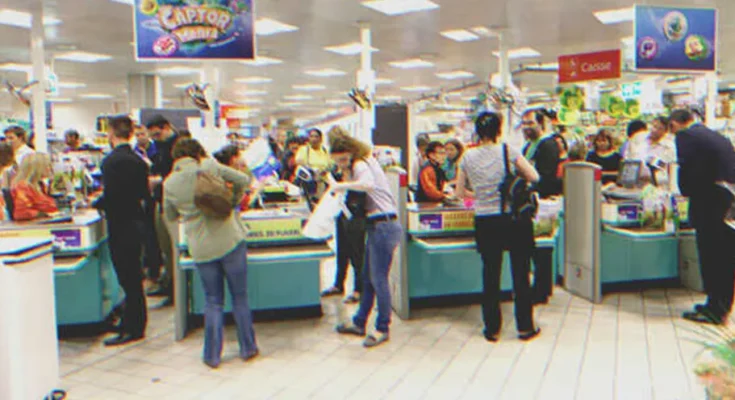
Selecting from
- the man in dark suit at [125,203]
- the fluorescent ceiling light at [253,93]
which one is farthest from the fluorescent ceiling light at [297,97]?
the man in dark suit at [125,203]

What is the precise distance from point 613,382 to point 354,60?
11527mm

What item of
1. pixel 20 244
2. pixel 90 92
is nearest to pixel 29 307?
pixel 20 244

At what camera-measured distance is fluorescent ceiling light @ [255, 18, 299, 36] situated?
998 centimetres

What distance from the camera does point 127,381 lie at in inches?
147

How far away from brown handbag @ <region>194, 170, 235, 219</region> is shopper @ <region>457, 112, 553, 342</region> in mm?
1616

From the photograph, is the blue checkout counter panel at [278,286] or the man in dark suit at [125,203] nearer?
the man in dark suit at [125,203]

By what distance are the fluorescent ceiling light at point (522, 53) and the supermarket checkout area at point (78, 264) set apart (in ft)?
33.9

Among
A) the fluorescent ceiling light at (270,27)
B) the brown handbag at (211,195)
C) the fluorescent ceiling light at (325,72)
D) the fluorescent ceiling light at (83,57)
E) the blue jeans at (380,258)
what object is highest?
the fluorescent ceiling light at (325,72)

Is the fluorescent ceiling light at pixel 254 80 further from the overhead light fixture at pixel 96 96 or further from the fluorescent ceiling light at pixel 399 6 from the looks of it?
the fluorescent ceiling light at pixel 399 6

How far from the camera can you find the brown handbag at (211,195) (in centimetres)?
360

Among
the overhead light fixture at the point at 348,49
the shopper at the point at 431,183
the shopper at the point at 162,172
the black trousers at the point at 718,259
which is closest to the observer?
the black trousers at the point at 718,259

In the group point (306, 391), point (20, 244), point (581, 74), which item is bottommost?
point (306, 391)

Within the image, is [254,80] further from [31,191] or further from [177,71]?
[31,191]

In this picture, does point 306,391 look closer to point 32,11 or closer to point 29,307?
point 29,307
